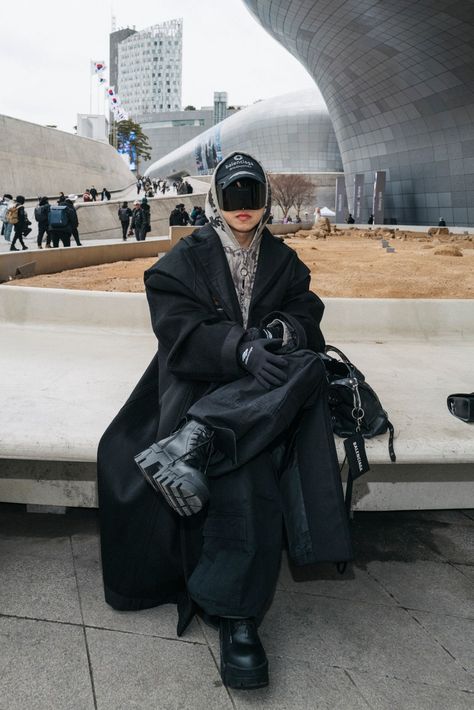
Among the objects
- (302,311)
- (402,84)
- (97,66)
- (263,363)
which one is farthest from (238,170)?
(97,66)

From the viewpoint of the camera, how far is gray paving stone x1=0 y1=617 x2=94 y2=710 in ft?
5.86

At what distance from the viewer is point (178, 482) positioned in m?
1.90

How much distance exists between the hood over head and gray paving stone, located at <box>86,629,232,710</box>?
1515 mm

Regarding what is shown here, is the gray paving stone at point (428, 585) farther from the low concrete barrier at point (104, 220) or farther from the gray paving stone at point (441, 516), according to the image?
the low concrete barrier at point (104, 220)

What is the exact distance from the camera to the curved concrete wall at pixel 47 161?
36.3m

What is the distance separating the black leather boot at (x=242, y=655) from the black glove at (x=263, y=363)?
2.56ft

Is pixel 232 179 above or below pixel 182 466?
above

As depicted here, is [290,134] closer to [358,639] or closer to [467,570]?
[467,570]

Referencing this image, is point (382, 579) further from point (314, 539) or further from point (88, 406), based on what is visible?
point (88, 406)

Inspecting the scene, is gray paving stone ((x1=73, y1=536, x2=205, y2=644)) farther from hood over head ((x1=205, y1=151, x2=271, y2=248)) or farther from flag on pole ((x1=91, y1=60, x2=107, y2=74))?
flag on pole ((x1=91, y1=60, x2=107, y2=74))

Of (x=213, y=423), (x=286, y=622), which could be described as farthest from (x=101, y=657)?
(x=213, y=423)

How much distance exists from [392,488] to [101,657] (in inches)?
59.7

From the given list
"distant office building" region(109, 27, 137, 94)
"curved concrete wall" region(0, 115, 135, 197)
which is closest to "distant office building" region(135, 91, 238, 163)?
"distant office building" region(109, 27, 137, 94)

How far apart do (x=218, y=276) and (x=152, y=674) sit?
141 cm
